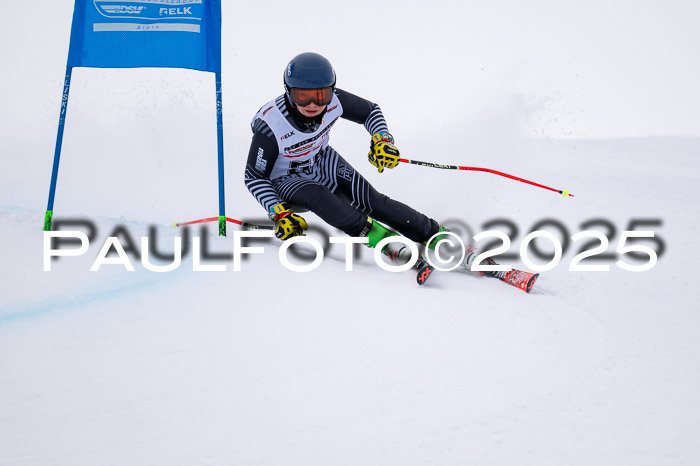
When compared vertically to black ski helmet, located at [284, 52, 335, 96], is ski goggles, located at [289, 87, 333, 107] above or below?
below

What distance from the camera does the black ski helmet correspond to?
382cm

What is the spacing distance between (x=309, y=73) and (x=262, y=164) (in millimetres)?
656

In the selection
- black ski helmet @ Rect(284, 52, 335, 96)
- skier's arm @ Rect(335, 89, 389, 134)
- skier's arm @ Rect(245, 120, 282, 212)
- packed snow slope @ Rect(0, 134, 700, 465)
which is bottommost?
packed snow slope @ Rect(0, 134, 700, 465)

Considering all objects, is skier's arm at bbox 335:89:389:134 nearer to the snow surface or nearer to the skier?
the skier

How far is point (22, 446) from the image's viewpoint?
225 cm

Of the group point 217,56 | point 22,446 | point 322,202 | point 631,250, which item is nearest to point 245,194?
A: point 217,56

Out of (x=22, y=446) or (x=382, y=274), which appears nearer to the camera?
(x=22, y=446)

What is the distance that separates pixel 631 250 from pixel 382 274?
79.9 inches

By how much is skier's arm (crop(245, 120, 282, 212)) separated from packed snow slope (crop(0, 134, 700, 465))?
38 cm

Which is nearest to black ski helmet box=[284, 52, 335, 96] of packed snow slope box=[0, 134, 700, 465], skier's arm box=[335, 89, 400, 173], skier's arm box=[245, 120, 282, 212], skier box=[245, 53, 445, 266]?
skier box=[245, 53, 445, 266]

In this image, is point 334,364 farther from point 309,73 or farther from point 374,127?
point 374,127

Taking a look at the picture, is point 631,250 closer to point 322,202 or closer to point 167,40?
point 322,202

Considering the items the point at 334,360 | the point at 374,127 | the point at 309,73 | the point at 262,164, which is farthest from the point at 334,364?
the point at 374,127

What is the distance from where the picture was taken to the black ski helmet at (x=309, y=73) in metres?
3.82
